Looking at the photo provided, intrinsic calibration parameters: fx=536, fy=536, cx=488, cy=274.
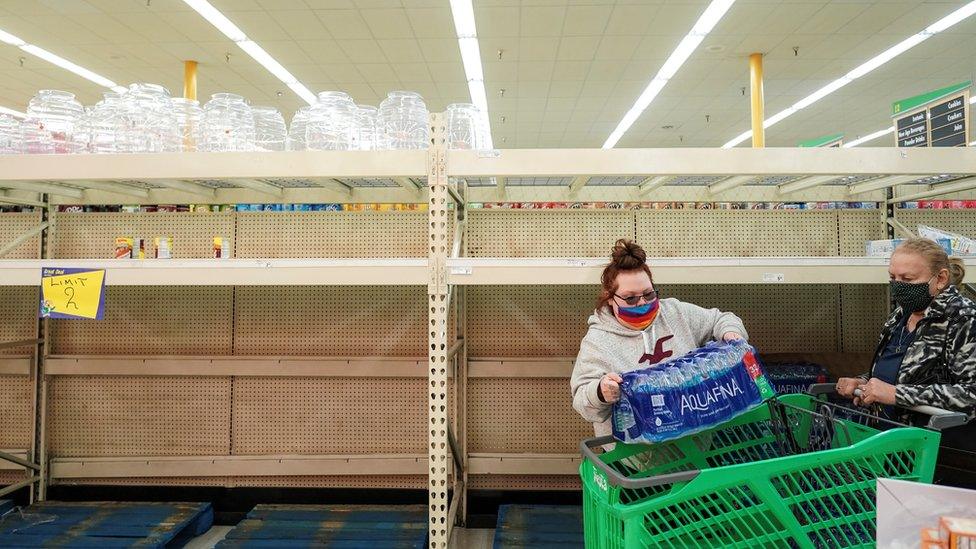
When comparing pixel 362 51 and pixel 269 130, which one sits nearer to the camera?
pixel 269 130

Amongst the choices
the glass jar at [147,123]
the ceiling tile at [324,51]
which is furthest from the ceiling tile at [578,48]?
the glass jar at [147,123]

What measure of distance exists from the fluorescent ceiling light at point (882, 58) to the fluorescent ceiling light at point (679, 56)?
2197 millimetres

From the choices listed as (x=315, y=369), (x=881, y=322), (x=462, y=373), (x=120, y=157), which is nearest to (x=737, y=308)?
(x=881, y=322)

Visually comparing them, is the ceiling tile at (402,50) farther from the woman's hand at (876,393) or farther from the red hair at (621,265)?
the woman's hand at (876,393)

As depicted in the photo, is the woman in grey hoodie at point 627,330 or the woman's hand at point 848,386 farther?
the woman's hand at point 848,386

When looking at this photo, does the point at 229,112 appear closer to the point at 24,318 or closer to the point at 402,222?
the point at 402,222

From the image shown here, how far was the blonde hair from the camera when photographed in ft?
5.89

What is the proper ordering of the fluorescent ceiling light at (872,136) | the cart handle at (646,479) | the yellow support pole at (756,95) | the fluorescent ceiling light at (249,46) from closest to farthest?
1. the cart handle at (646,479)
2. the fluorescent ceiling light at (249,46)
3. the yellow support pole at (756,95)
4. the fluorescent ceiling light at (872,136)

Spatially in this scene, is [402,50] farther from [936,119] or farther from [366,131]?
[936,119]

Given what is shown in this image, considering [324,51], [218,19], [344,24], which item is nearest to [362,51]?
[324,51]

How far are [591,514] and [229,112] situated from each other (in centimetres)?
210

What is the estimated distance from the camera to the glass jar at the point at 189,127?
89.4 inches

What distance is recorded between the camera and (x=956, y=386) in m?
1.67

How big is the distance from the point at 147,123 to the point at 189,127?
0.51 ft
